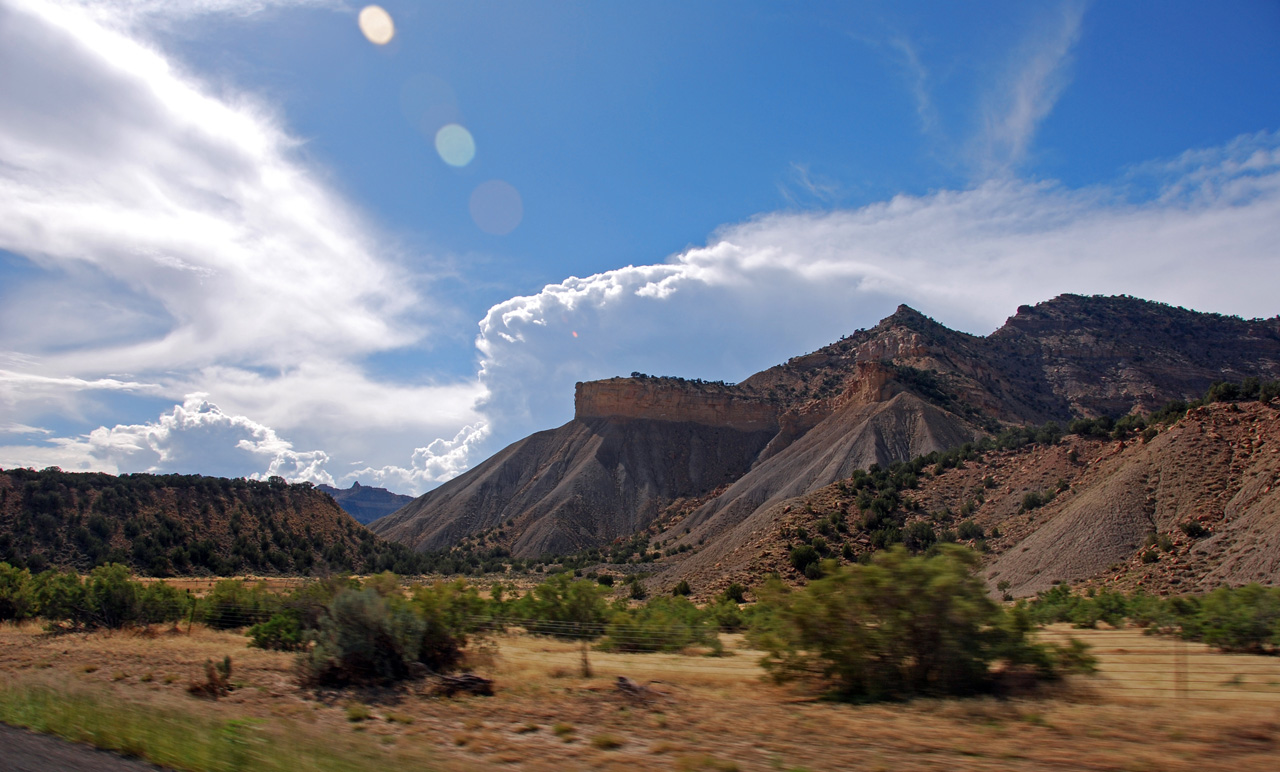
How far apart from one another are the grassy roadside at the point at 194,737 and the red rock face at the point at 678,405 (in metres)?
93.4

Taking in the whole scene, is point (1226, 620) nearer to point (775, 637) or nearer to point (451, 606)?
point (775, 637)

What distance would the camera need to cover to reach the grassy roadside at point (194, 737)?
7.11m

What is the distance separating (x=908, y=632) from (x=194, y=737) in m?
9.41

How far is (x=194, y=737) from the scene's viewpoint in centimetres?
802

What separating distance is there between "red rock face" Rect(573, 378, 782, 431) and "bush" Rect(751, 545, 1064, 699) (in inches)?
3564

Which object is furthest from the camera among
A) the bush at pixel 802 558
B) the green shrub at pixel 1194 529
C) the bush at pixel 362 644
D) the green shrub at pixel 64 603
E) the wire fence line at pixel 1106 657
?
the bush at pixel 802 558

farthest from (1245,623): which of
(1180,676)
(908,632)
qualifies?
(908,632)

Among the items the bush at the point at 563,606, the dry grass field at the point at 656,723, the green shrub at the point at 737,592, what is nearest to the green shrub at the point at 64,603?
the dry grass field at the point at 656,723

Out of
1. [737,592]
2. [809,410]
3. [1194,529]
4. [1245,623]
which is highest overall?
[809,410]

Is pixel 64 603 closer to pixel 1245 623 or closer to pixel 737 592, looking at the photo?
pixel 737 592

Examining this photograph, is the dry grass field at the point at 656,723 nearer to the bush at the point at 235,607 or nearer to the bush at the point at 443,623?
the bush at the point at 443,623

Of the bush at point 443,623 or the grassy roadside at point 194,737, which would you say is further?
the bush at point 443,623

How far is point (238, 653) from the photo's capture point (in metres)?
16.2

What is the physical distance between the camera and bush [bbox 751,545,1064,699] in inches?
405
